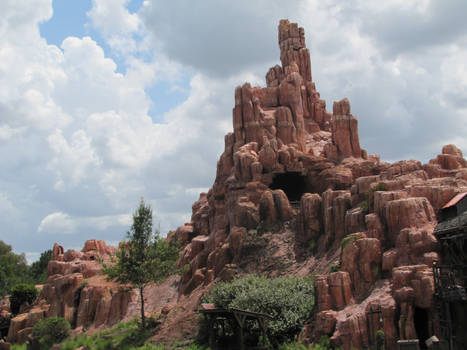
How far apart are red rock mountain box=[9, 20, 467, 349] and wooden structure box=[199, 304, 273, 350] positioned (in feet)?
8.45

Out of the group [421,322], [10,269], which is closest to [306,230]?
[421,322]

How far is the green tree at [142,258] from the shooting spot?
43.8 metres

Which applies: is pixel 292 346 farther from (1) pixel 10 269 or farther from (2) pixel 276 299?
(1) pixel 10 269

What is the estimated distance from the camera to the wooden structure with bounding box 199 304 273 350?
31812 mm

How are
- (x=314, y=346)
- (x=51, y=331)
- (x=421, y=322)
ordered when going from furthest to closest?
(x=51, y=331)
(x=314, y=346)
(x=421, y=322)

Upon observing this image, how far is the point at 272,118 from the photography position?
5675 centimetres

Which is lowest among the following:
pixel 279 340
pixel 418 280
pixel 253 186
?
pixel 279 340

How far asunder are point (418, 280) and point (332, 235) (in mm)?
13542

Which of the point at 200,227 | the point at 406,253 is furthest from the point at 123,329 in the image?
the point at 406,253

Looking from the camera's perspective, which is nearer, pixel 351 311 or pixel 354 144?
pixel 351 311

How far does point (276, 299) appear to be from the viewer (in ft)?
113

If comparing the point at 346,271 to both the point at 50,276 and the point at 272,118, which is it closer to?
the point at 272,118

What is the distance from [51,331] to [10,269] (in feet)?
137

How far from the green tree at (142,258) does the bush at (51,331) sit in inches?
311
